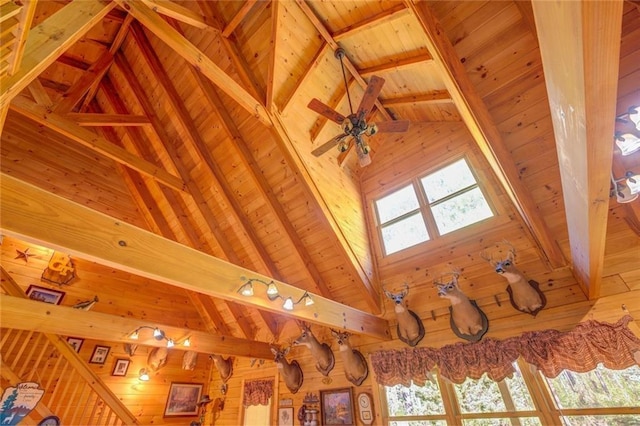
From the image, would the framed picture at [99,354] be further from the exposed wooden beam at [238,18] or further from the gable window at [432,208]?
the exposed wooden beam at [238,18]

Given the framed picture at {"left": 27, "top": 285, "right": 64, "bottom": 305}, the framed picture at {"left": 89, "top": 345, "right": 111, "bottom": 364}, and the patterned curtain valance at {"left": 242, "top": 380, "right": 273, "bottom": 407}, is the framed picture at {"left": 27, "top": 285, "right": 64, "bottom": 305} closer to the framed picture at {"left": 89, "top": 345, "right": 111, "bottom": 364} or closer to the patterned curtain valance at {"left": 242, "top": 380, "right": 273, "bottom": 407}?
the framed picture at {"left": 89, "top": 345, "right": 111, "bottom": 364}

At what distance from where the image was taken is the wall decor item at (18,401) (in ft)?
10.9

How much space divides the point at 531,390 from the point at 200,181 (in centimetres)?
557

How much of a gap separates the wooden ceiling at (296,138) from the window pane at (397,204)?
28 cm

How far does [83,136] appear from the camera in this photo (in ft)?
13.9

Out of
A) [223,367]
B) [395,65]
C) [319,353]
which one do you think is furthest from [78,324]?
[395,65]

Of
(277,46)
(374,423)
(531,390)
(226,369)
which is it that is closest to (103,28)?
(277,46)

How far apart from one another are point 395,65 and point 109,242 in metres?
3.79

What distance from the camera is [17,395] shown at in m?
3.52

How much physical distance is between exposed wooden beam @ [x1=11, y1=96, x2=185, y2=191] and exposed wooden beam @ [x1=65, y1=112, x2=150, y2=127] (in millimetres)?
238

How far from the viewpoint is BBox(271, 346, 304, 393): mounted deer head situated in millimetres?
4984

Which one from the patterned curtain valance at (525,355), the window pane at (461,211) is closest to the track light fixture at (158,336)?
the patterned curtain valance at (525,355)

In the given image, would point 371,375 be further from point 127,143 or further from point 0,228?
point 127,143

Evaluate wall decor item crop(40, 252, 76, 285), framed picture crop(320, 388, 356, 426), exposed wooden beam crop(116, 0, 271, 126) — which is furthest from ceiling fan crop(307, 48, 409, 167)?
wall decor item crop(40, 252, 76, 285)
